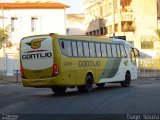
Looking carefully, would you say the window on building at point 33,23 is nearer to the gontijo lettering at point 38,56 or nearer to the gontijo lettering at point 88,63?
the gontijo lettering at point 88,63

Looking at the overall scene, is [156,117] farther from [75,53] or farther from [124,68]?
[124,68]

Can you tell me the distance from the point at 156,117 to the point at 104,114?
202 centimetres

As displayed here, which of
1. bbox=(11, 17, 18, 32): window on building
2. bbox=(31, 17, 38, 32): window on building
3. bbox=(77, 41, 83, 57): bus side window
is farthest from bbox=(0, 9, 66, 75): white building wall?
bbox=(77, 41, 83, 57): bus side window

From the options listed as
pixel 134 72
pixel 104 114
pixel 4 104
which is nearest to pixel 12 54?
pixel 134 72

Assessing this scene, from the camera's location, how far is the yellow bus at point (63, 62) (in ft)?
73.8

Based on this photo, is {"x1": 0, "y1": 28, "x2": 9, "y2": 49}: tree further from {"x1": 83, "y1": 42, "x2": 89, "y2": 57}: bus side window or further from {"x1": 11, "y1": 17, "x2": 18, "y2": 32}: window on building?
{"x1": 83, "y1": 42, "x2": 89, "y2": 57}: bus side window

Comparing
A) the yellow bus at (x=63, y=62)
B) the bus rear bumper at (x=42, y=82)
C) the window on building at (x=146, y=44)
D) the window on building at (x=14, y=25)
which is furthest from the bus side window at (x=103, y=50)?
the window on building at (x=146, y=44)

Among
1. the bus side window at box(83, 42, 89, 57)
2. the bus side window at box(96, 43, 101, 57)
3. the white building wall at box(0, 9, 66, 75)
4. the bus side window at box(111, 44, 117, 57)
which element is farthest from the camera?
the white building wall at box(0, 9, 66, 75)

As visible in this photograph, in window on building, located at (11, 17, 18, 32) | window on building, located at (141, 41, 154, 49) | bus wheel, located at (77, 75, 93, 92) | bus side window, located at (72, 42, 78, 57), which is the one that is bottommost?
bus wheel, located at (77, 75, 93, 92)

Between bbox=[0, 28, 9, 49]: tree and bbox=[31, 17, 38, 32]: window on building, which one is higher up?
bbox=[31, 17, 38, 32]: window on building

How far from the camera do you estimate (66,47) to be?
23219 mm

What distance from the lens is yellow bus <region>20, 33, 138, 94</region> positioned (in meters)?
22.5

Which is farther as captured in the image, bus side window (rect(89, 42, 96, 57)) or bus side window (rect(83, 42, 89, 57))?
bus side window (rect(89, 42, 96, 57))

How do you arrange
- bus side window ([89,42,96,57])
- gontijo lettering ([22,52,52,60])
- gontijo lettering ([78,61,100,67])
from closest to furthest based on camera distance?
gontijo lettering ([22,52,52,60]) < gontijo lettering ([78,61,100,67]) < bus side window ([89,42,96,57])
